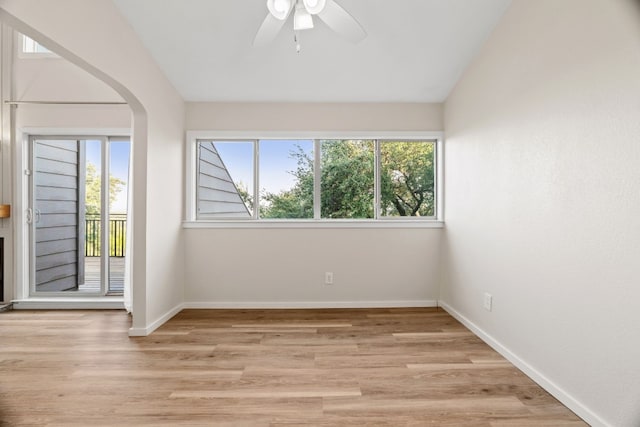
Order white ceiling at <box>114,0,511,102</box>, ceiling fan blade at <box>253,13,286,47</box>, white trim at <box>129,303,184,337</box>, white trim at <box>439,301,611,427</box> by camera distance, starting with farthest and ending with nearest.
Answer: white trim at <box>129,303,184,337</box> → white ceiling at <box>114,0,511,102</box> → ceiling fan blade at <box>253,13,286,47</box> → white trim at <box>439,301,611,427</box>

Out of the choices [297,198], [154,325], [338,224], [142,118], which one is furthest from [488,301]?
[142,118]

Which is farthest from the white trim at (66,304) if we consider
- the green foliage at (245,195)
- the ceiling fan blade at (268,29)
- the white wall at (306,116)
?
the ceiling fan blade at (268,29)

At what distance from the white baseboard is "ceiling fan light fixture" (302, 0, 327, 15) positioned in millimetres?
2718

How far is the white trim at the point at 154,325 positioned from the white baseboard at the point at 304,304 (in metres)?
0.23

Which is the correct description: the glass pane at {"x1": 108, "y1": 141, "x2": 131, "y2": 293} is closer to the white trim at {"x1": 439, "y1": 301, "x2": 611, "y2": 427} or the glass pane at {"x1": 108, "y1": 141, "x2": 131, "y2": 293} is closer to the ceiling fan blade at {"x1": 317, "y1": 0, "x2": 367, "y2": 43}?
the ceiling fan blade at {"x1": 317, "y1": 0, "x2": 367, "y2": 43}

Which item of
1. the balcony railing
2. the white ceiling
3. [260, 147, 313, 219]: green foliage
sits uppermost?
the white ceiling

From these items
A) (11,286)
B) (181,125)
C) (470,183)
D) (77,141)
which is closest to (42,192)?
(77,141)

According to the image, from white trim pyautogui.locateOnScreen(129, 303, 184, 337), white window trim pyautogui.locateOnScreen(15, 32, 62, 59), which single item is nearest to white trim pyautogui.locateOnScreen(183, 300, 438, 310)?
white trim pyautogui.locateOnScreen(129, 303, 184, 337)

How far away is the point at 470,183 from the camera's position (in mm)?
2957

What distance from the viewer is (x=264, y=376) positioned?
207cm

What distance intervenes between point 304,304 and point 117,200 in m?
2.39

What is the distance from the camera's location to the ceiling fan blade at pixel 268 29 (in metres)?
1.88

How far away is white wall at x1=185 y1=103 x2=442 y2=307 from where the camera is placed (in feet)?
11.5

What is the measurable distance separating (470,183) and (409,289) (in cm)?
131
